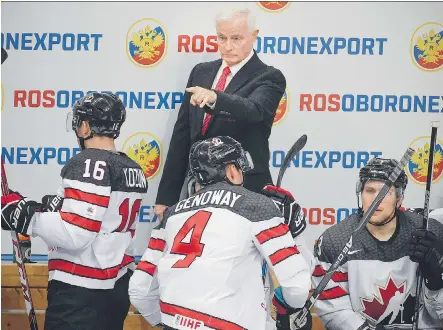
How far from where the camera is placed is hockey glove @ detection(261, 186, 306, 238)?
3.29 m

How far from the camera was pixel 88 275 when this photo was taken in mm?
3373

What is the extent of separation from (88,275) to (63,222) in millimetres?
257

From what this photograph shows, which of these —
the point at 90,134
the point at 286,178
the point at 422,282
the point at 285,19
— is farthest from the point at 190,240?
the point at 285,19

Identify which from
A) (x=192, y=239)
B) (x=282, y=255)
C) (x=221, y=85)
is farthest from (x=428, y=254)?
(x=221, y=85)

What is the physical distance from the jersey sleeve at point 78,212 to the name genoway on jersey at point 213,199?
1.27 feet

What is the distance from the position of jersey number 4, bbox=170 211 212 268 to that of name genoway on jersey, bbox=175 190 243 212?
5 centimetres

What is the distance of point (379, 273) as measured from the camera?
359cm

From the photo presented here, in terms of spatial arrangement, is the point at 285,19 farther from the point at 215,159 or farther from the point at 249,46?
the point at 215,159

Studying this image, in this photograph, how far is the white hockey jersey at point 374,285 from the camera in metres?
3.57

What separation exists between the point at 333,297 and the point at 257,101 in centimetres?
89

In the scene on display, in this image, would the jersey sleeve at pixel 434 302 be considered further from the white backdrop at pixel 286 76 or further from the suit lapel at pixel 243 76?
the suit lapel at pixel 243 76

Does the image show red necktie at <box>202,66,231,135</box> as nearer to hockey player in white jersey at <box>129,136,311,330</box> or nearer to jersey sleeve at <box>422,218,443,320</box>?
hockey player in white jersey at <box>129,136,311,330</box>

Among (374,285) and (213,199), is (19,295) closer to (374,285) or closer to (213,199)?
(213,199)

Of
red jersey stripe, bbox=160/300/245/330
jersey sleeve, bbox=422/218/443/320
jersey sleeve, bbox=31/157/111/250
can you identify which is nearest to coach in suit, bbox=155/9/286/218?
jersey sleeve, bbox=31/157/111/250
